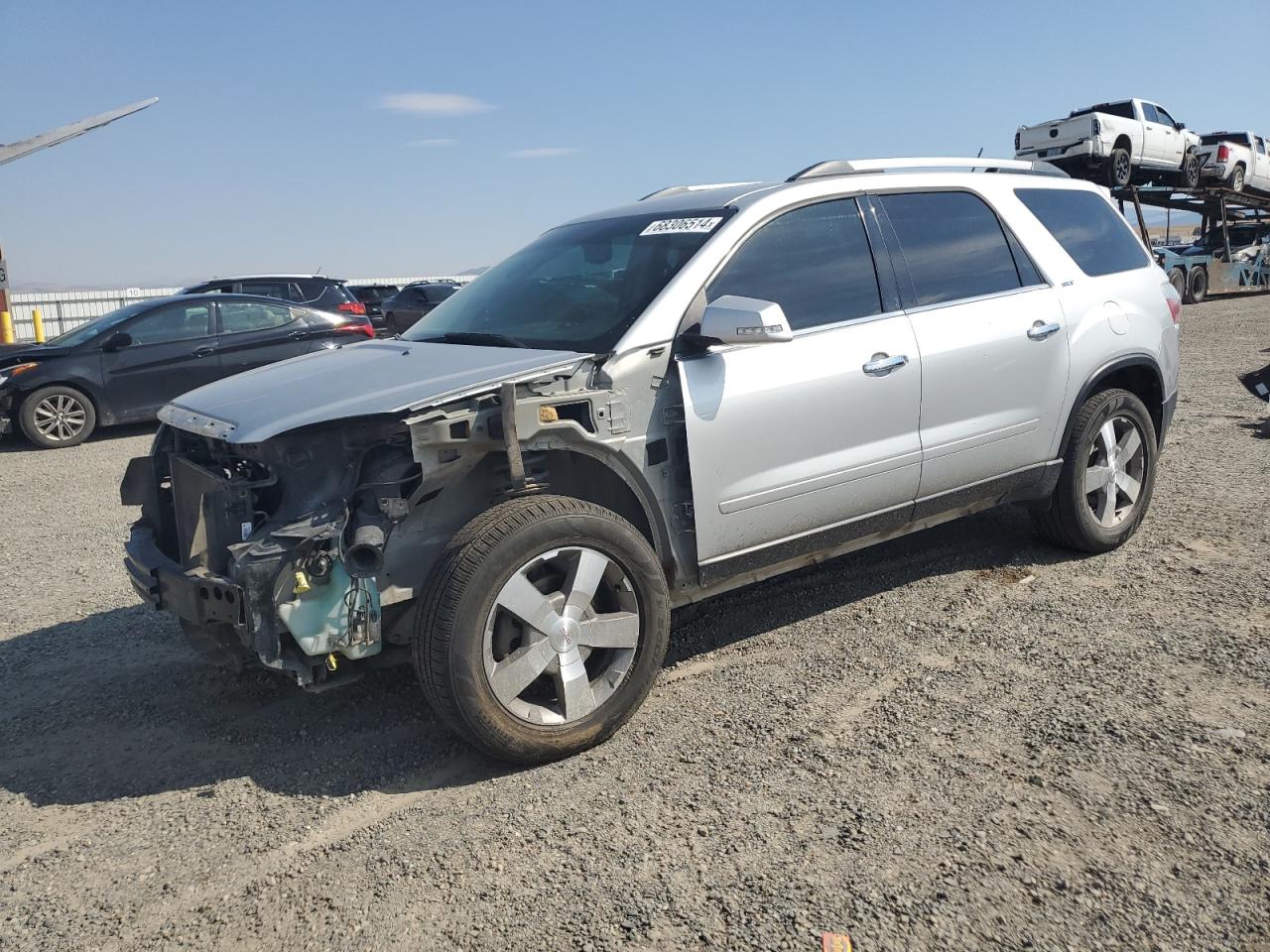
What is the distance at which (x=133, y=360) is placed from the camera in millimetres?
10617

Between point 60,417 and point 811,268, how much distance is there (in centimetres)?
935

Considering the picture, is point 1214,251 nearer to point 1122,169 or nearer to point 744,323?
point 1122,169

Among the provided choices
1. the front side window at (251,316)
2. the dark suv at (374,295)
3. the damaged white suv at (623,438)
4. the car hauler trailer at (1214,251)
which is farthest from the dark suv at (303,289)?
the car hauler trailer at (1214,251)

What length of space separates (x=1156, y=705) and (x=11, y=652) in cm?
469

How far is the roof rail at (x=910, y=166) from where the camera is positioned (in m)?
4.20

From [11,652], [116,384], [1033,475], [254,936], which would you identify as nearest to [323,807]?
[254,936]

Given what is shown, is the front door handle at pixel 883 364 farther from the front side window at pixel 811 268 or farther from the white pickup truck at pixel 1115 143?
the white pickup truck at pixel 1115 143

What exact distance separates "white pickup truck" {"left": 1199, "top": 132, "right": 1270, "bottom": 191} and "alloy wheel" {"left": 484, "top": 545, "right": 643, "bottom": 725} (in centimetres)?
2430

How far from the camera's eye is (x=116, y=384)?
1057 cm

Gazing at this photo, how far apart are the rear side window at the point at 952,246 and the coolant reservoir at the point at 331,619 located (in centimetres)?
257

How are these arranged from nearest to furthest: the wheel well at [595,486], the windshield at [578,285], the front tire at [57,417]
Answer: the wheel well at [595,486] → the windshield at [578,285] → the front tire at [57,417]

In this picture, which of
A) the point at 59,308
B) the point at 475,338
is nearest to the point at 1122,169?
the point at 475,338

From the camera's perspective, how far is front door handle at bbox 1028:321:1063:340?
14.6ft

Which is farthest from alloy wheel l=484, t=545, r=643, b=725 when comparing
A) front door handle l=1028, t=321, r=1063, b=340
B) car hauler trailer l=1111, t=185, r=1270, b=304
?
car hauler trailer l=1111, t=185, r=1270, b=304
